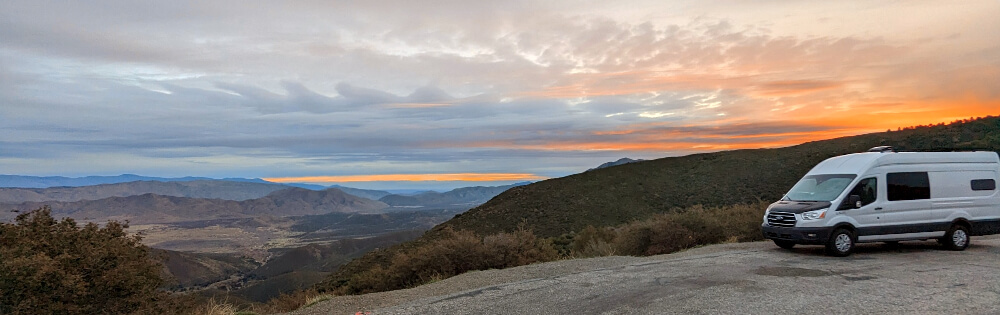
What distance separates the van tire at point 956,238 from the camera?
42.8 ft

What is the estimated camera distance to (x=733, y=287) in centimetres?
949

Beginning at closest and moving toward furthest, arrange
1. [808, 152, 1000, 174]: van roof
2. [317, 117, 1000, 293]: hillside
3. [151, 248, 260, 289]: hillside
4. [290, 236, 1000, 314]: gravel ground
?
[290, 236, 1000, 314]: gravel ground, [808, 152, 1000, 174]: van roof, [317, 117, 1000, 293]: hillside, [151, 248, 260, 289]: hillside

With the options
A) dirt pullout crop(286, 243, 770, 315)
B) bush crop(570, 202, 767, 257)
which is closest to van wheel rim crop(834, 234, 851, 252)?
dirt pullout crop(286, 243, 770, 315)

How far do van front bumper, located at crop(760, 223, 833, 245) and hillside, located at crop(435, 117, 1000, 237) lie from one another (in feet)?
87.2

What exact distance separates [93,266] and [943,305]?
13.5 meters

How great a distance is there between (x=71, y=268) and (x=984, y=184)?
19418mm

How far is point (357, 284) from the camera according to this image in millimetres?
19312

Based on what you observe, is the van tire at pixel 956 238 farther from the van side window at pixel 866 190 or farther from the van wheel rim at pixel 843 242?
the van wheel rim at pixel 843 242

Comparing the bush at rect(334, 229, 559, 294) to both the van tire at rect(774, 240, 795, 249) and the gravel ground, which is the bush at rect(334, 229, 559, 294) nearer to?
the gravel ground

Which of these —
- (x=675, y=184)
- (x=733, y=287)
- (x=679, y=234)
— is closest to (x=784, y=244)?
(x=679, y=234)

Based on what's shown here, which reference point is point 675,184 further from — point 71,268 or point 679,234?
point 71,268

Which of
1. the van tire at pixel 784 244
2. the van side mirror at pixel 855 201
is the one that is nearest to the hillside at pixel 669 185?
the van tire at pixel 784 244

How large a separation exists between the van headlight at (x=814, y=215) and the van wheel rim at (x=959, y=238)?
11.4 ft

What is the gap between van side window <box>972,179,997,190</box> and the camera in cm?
1338
